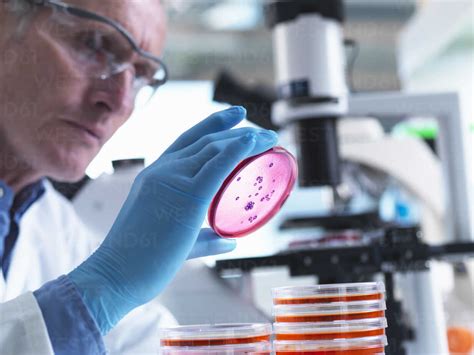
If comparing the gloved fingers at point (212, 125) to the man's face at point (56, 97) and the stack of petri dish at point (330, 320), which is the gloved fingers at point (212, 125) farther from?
the man's face at point (56, 97)

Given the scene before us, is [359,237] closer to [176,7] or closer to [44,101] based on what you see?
[44,101]

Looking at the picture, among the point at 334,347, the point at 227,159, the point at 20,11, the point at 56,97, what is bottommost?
the point at 334,347

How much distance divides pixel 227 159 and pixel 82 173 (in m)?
0.67

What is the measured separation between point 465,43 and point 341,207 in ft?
8.06

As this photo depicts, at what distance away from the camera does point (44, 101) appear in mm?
1387

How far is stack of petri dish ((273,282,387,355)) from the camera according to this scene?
81 centimetres

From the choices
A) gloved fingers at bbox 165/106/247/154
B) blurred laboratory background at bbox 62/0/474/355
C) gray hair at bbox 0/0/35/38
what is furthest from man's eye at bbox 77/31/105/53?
gloved fingers at bbox 165/106/247/154

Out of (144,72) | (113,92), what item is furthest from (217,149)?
(144,72)

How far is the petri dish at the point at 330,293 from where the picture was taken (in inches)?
33.3

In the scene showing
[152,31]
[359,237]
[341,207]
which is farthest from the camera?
[341,207]

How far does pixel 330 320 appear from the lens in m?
0.83

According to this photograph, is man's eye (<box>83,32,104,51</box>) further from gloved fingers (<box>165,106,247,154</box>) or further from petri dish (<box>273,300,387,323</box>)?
petri dish (<box>273,300,387,323</box>)

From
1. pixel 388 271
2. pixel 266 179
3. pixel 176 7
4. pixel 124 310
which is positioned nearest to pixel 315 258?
pixel 388 271

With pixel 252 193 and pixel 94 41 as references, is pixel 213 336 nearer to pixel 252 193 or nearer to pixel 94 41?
pixel 252 193
